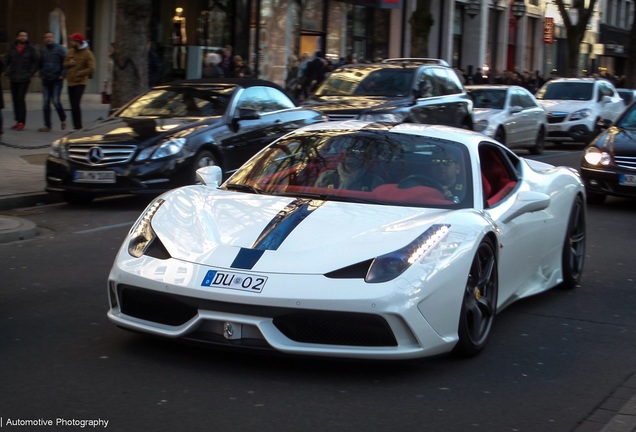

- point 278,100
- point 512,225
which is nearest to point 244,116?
point 278,100

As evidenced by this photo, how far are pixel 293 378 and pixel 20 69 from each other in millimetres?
15348

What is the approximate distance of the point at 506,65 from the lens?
53.7 metres

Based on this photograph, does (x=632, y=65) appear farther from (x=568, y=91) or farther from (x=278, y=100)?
(x=278, y=100)

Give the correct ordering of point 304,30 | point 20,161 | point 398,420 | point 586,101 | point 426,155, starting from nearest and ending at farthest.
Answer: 1. point 398,420
2. point 426,155
3. point 20,161
4. point 586,101
5. point 304,30

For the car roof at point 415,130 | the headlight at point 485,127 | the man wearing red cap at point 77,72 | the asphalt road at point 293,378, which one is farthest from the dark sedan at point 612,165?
the man wearing red cap at point 77,72

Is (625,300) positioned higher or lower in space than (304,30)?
lower

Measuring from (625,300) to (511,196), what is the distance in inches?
64.5

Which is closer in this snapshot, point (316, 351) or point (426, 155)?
point (316, 351)

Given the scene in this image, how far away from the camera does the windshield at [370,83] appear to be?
17953 millimetres

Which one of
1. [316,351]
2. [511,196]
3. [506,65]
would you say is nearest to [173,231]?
[316,351]

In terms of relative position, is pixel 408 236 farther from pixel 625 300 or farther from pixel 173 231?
pixel 625 300

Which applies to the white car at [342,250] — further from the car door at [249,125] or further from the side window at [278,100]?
the side window at [278,100]

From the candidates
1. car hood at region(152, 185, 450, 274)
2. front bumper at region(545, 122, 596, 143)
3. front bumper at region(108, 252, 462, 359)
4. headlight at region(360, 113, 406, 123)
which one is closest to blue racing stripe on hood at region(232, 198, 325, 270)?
car hood at region(152, 185, 450, 274)

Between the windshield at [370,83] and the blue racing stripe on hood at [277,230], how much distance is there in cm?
1195
